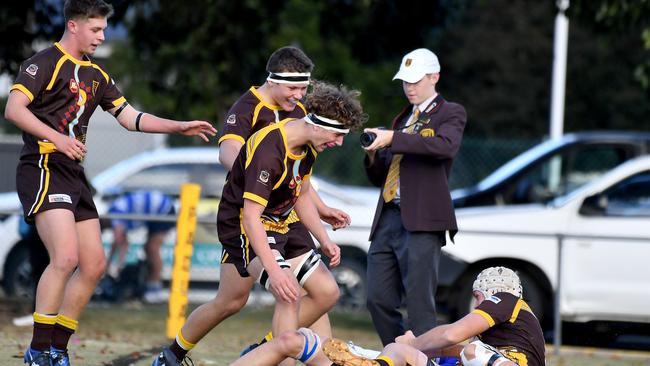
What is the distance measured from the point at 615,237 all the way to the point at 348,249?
3.02 metres

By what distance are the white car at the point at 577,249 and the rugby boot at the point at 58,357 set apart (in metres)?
4.78

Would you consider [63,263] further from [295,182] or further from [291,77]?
[291,77]

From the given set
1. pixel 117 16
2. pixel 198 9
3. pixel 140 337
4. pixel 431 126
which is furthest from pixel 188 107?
pixel 431 126

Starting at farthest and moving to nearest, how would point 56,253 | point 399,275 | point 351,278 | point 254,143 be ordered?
point 351,278 < point 399,275 < point 56,253 < point 254,143

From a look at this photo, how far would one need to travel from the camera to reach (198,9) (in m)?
14.3

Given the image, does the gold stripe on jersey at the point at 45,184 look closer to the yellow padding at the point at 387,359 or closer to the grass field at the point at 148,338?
the grass field at the point at 148,338

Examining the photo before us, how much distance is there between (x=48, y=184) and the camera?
6.48 m

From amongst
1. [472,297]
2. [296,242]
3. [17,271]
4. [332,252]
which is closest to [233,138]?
[296,242]

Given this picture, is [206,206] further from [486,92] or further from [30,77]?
[486,92]

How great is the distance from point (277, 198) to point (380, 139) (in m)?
1.01

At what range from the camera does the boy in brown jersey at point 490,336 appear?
6.27m

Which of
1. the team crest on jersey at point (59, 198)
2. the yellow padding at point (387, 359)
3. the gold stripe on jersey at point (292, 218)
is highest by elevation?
the team crest on jersey at point (59, 198)

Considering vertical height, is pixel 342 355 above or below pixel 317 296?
below

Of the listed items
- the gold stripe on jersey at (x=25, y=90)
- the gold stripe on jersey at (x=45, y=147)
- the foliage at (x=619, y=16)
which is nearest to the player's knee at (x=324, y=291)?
the gold stripe on jersey at (x=45, y=147)
